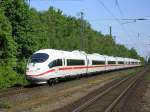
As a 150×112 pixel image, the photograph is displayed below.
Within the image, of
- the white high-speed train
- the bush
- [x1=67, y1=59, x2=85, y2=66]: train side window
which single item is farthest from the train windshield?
[x1=67, y1=59, x2=85, y2=66]: train side window

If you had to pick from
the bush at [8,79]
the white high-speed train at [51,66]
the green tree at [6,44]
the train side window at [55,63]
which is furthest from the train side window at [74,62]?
the green tree at [6,44]

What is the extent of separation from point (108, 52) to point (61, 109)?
101276 millimetres

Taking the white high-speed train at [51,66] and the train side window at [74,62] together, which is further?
the train side window at [74,62]

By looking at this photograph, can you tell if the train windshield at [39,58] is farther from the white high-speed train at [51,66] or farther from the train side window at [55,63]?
the train side window at [55,63]

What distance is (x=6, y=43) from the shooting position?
45438 millimetres

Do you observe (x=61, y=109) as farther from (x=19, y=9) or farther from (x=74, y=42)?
(x=74, y=42)

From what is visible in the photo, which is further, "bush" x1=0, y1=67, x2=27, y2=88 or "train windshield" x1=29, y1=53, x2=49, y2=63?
"bush" x1=0, y1=67, x2=27, y2=88

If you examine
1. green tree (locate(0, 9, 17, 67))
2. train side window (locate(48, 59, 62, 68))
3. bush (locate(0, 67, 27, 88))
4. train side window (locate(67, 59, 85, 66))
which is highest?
green tree (locate(0, 9, 17, 67))

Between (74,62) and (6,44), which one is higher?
(6,44)

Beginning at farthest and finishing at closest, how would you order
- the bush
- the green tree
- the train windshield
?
the green tree < the bush < the train windshield

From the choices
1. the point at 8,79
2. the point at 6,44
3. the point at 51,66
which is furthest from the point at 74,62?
the point at 51,66

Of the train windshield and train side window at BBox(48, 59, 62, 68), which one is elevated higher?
the train windshield

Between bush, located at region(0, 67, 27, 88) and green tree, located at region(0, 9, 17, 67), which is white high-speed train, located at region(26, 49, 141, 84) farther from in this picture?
green tree, located at region(0, 9, 17, 67)

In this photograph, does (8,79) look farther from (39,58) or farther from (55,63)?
(55,63)
